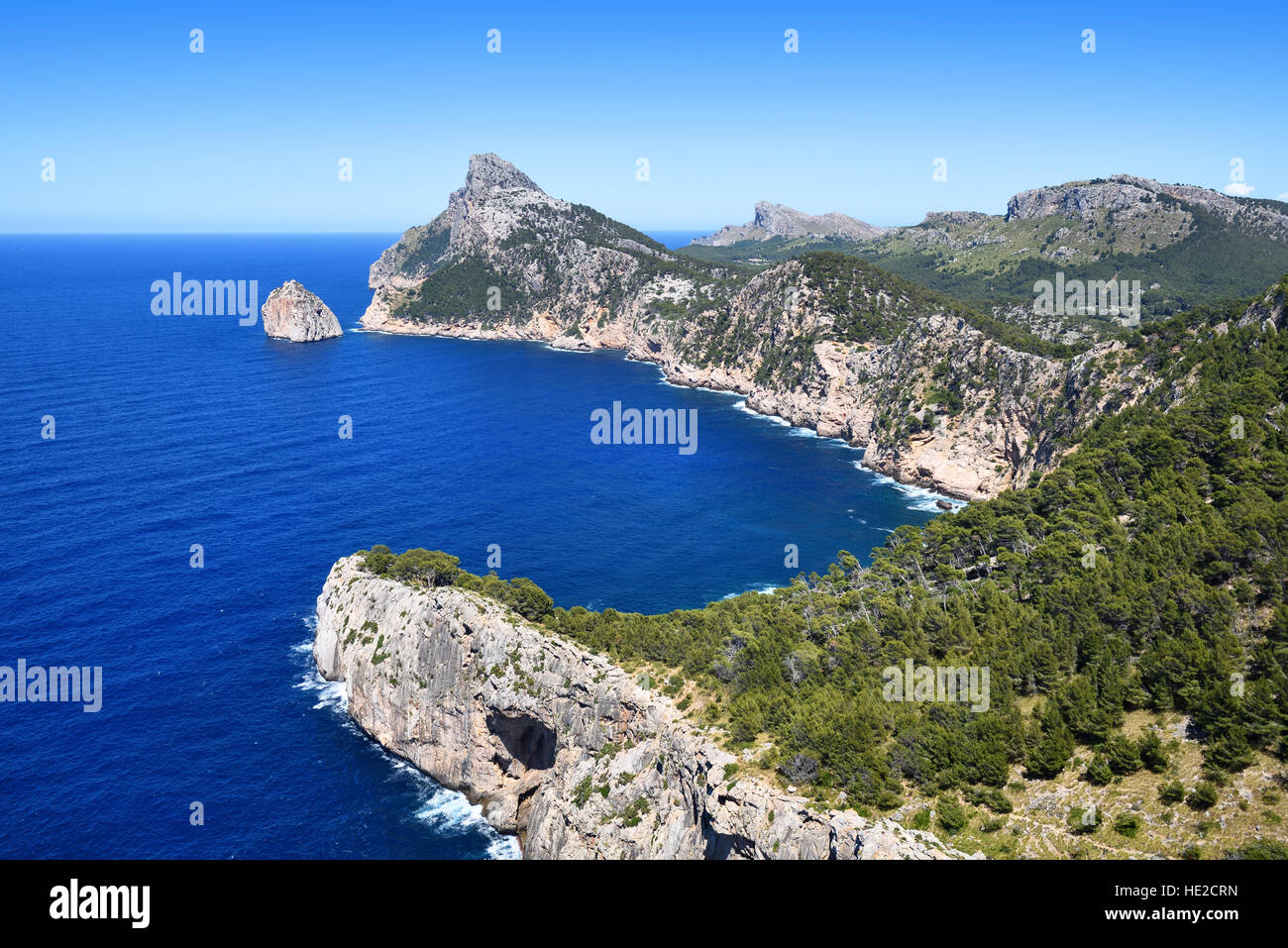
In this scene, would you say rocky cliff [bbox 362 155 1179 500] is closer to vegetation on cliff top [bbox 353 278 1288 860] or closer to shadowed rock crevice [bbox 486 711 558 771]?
vegetation on cliff top [bbox 353 278 1288 860]

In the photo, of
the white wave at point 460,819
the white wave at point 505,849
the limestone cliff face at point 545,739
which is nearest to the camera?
the limestone cliff face at point 545,739

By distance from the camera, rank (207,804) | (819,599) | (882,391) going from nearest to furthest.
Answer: (207,804)
(819,599)
(882,391)

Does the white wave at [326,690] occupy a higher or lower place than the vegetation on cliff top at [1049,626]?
lower

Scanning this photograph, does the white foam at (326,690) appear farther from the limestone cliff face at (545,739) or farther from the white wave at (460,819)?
the white wave at (460,819)

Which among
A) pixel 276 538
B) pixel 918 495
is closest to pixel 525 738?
pixel 276 538

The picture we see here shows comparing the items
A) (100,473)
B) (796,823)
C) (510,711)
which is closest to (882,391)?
(510,711)

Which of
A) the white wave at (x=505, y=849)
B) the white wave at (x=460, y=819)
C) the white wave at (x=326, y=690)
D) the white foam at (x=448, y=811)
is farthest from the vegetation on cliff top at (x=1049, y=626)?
the white wave at (x=505, y=849)

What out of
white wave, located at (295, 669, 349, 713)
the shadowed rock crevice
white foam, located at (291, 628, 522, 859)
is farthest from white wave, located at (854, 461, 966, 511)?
white wave, located at (295, 669, 349, 713)

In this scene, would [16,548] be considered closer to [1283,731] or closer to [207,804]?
[207,804]
